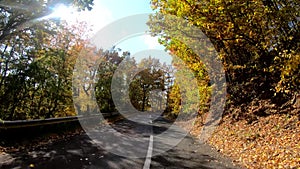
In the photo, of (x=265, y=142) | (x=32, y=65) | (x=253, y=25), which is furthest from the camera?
(x=32, y=65)

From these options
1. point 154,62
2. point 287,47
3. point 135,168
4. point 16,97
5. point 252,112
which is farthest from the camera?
point 154,62

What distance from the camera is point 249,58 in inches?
623

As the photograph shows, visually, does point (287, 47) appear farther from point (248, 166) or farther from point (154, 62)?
point (154, 62)

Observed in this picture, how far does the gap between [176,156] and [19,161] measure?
436 cm

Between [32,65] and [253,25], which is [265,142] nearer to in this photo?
[253,25]

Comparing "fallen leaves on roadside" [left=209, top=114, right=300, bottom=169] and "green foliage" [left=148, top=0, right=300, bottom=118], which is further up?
"green foliage" [left=148, top=0, right=300, bottom=118]

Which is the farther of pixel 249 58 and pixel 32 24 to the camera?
pixel 249 58

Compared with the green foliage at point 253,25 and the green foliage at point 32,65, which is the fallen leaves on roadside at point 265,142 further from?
the green foliage at point 32,65

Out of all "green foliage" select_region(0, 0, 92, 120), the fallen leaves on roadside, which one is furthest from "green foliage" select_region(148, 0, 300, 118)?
"green foliage" select_region(0, 0, 92, 120)

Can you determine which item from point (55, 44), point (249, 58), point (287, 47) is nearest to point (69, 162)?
point (287, 47)

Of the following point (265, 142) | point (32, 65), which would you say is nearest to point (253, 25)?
point (265, 142)

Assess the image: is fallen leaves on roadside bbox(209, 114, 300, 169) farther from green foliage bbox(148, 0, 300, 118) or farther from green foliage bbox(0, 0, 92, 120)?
green foliage bbox(0, 0, 92, 120)

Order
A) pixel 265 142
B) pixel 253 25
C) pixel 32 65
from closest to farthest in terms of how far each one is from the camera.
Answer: pixel 265 142
pixel 253 25
pixel 32 65

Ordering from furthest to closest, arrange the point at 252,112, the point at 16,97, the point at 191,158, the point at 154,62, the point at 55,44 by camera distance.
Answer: the point at 154,62, the point at 55,44, the point at 16,97, the point at 252,112, the point at 191,158
